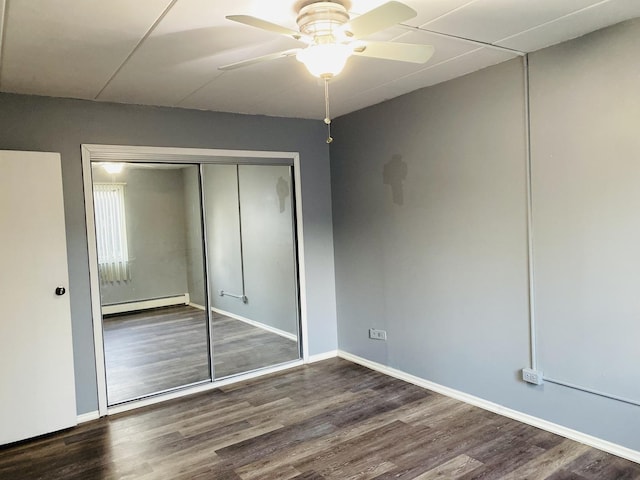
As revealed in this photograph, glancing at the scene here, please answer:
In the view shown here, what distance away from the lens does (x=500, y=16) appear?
240cm

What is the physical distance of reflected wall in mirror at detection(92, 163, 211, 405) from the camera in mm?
3809

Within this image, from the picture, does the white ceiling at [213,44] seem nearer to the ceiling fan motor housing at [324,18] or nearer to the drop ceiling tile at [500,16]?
the drop ceiling tile at [500,16]

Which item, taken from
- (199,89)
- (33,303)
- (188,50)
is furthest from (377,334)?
(188,50)

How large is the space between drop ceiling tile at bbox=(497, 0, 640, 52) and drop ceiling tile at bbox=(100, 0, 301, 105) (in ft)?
4.45

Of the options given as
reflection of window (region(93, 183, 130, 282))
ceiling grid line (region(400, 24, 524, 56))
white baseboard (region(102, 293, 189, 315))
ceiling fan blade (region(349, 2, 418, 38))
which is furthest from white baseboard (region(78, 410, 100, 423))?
ceiling grid line (region(400, 24, 524, 56))

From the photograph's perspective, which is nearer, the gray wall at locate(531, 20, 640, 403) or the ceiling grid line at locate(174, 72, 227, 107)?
the gray wall at locate(531, 20, 640, 403)

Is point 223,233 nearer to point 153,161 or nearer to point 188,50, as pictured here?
point 153,161

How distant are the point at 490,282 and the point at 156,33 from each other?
106 inches

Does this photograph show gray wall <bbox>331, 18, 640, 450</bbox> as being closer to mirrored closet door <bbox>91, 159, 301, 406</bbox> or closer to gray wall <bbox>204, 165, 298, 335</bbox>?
gray wall <bbox>204, 165, 298, 335</bbox>

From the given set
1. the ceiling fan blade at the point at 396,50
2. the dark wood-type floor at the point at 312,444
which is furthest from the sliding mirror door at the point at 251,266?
the ceiling fan blade at the point at 396,50

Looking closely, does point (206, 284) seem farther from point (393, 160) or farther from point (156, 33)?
point (156, 33)

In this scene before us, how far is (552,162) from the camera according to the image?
2.94 metres

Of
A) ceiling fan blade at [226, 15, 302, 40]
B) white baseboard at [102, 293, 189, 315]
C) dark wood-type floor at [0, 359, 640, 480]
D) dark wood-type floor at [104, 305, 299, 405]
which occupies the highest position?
ceiling fan blade at [226, 15, 302, 40]

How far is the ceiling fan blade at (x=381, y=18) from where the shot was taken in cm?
169
